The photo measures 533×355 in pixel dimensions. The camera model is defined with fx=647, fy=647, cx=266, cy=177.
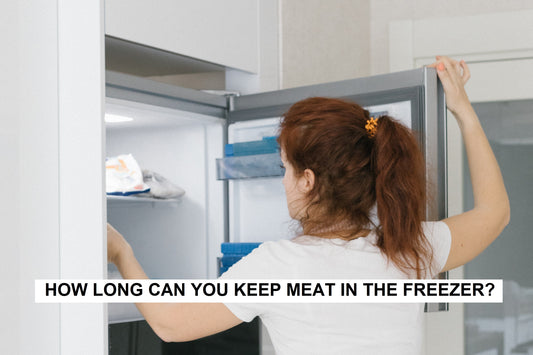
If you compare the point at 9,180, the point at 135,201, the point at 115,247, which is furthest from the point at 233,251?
the point at 9,180

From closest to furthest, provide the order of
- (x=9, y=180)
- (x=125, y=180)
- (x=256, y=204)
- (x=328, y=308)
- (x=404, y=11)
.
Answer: (x=9, y=180) → (x=328, y=308) → (x=125, y=180) → (x=256, y=204) → (x=404, y=11)

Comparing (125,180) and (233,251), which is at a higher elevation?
(125,180)

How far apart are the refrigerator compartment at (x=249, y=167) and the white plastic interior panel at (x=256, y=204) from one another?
0.07 meters

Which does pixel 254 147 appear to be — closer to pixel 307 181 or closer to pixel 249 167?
pixel 249 167

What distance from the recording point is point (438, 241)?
3.22ft

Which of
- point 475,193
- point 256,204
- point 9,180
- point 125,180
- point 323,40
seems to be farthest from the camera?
point 323,40

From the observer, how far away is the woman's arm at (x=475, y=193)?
1018mm

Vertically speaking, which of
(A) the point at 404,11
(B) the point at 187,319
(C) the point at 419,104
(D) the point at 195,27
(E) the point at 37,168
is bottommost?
(B) the point at 187,319

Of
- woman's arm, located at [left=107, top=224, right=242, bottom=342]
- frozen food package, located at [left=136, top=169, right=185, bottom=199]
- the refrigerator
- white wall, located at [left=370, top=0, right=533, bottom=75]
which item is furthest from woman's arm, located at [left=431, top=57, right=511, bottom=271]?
white wall, located at [left=370, top=0, right=533, bottom=75]

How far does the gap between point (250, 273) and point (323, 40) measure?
1.06 m

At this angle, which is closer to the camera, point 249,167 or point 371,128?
point 371,128

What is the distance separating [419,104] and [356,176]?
0.28m

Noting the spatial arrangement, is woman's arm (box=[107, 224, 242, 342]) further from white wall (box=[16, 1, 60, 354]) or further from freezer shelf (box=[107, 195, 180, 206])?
freezer shelf (box=[107, 195, 180, 206])

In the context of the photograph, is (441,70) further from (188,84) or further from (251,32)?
(188,84)
